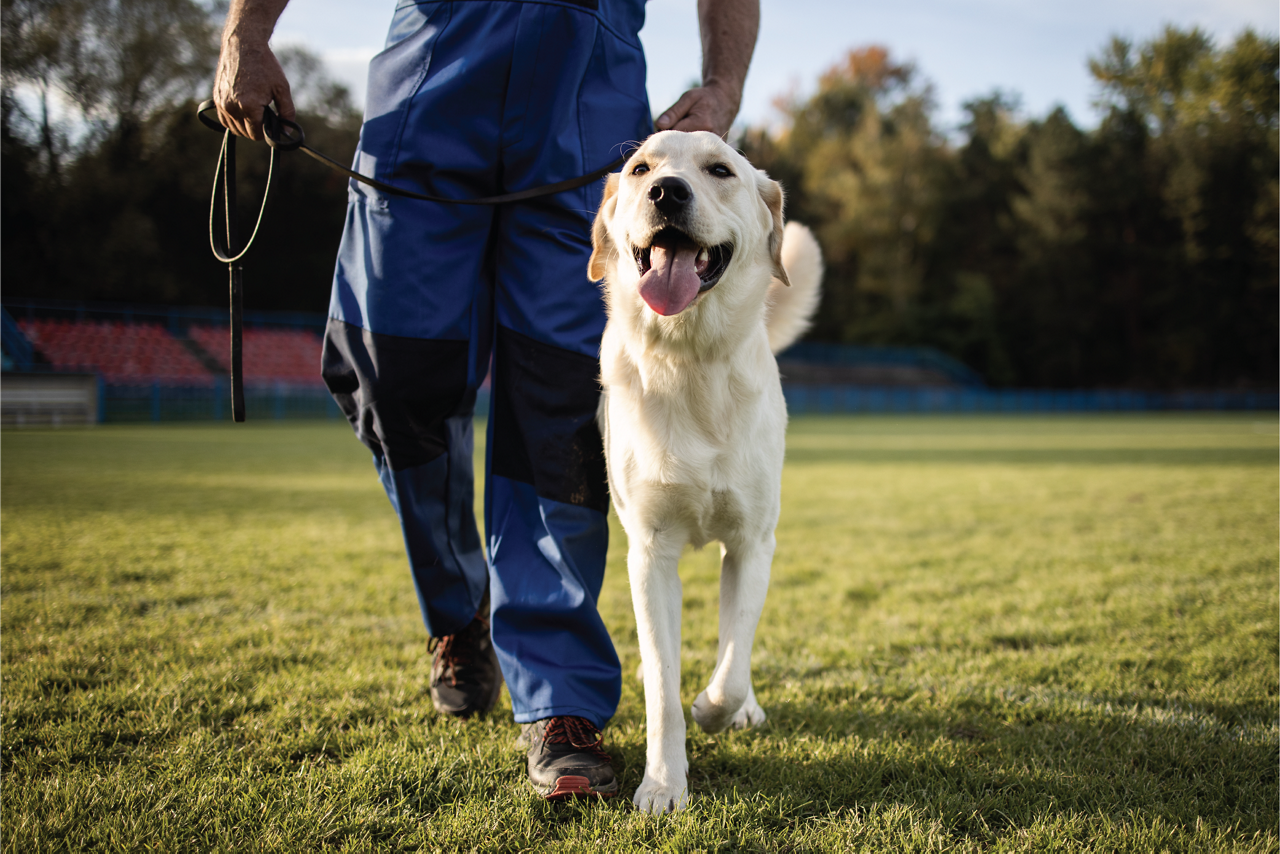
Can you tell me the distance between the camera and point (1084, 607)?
363cm

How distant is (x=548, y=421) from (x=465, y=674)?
85 centimetres

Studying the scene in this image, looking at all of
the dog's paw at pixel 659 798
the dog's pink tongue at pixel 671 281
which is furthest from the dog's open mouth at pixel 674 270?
the dog's paw at pixel 659 798

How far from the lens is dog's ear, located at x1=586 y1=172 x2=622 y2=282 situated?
2201 mm

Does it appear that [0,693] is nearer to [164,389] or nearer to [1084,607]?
[1084,607]

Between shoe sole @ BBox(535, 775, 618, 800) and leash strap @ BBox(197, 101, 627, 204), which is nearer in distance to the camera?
shoe sole @ BBox(535, 775, 618, 800)

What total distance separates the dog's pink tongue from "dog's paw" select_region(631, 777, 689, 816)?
117 centimetres

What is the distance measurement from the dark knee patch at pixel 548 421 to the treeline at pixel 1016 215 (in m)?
29.6

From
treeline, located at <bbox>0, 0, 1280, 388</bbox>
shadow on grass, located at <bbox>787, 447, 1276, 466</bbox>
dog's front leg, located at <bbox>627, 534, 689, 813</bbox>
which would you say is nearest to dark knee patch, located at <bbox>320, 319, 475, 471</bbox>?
dog's front leg, located at <bbox>627, 534, 689, 813</bbox>

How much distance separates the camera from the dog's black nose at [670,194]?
190cm

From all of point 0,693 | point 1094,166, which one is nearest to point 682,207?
point 0,693

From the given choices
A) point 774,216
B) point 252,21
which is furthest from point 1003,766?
point 252,21

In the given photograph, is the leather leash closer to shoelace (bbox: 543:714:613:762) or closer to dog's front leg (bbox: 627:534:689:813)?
dog's front leg (bbox: 627:534:689:813)

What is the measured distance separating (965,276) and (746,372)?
44.0 meters

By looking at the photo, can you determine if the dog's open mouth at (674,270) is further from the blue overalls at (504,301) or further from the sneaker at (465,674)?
the sneaker at (465,674)
